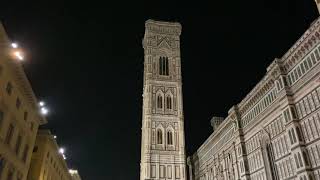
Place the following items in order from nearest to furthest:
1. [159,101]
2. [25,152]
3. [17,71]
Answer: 1. [17,71]
2. [25,152]
3. [159,101]

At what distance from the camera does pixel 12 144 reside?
24.7 m

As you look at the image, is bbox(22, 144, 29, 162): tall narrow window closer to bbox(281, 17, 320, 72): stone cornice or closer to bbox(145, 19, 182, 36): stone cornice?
bbox(281, 17, 320, 72): stone cornice

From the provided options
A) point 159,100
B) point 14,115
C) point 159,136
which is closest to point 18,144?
point 14,115

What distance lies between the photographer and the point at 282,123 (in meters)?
37.5

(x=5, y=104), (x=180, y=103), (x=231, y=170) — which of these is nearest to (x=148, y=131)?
(x=180, y=103)

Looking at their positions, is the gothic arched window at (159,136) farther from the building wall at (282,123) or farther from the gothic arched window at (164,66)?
the building wall at (282,123)

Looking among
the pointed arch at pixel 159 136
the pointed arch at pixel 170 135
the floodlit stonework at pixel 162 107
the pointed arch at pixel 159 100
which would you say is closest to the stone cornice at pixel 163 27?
the floodlit stonework at pixel 162 107

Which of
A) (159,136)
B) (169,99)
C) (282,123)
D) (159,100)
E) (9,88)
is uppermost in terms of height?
(169,99)

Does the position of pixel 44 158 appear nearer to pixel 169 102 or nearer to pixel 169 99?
pixel 169 102

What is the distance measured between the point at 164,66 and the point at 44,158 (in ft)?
141

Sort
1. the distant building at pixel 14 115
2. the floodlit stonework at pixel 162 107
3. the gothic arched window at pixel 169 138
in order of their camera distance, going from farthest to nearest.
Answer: the gothic arched window at pixel 169 138 < the floodlit stonework at pixel 162 107 < the distant building at pixel 14 115

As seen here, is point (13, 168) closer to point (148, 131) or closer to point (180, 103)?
point (148, 131)

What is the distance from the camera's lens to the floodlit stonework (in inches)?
2450

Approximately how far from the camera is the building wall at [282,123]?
32344 millimetres
